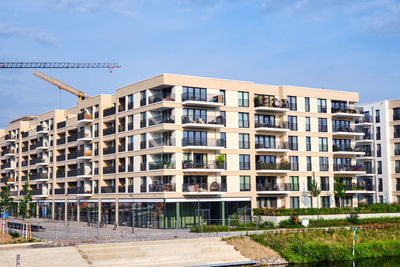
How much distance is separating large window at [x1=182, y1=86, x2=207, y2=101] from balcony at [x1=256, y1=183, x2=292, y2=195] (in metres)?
12.8

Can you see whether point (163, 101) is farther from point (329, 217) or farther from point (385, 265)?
point (385, 265)

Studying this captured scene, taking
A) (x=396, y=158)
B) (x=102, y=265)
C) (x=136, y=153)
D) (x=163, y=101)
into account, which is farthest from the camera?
(x=396, y=158)

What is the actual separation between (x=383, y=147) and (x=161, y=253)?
5111cm

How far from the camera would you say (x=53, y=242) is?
129 feet

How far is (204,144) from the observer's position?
187ft

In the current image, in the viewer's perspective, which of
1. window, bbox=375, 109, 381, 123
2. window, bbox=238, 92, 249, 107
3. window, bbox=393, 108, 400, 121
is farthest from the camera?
window, bbox=375, 109, 381, 123

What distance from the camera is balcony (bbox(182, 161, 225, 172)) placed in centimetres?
5599

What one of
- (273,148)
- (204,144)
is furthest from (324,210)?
(204,144)

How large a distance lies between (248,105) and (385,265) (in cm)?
2746

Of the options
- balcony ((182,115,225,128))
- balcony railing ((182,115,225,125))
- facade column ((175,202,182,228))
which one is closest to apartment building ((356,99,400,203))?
balcony railing ((182,115,225,125))

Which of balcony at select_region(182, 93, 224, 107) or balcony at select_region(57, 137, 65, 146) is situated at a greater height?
balcony at select_region(182, 93, 224, 107)

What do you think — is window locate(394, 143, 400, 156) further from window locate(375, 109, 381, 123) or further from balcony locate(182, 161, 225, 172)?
balcony locate(182, 161, 225, 172)

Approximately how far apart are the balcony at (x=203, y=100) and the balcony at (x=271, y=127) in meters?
6.35

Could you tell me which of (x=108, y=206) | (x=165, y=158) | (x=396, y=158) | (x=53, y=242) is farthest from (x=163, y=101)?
(x=396, y=158)
